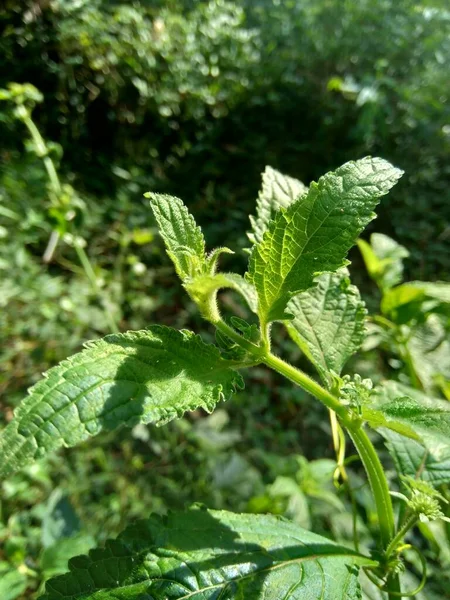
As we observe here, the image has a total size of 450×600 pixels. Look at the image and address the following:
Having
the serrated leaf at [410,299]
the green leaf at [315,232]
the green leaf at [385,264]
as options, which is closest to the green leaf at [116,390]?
the green leaf at [315,232]

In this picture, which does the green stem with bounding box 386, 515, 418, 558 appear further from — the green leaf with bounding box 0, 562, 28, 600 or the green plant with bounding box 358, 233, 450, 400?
the green leaf with bounding box 0, 562, 28, 600

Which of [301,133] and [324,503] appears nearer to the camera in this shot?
[324,503]

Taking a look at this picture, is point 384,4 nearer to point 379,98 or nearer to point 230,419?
point 379,98

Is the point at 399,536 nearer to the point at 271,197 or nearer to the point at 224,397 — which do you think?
the point at 224,397

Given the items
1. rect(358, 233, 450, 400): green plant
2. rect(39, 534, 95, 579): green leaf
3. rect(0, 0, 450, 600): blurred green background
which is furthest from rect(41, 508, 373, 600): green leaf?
rect(0, 0, 450, 600): blurred green background

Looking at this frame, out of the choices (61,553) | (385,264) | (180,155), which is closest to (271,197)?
(385,264)

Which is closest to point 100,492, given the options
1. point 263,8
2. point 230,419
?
point 230,419
